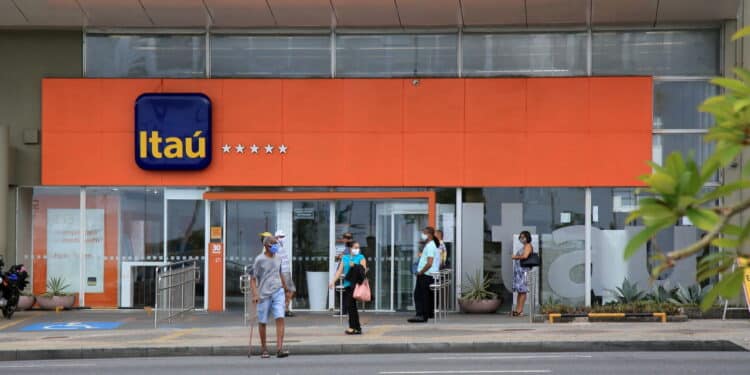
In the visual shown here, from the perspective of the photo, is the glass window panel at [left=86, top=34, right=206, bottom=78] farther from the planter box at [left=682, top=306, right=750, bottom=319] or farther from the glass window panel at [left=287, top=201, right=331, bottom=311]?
the planter box at [left=682, top=306, right=750, bottom=319]

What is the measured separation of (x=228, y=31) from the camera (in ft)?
84.1

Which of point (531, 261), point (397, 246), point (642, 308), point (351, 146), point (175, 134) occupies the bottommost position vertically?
point (642, 308)

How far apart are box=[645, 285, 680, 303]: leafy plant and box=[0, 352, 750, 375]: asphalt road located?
264 inches

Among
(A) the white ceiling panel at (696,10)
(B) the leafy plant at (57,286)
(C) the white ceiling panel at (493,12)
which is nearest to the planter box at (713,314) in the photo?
(A) the white ceiling panel at (696,10)

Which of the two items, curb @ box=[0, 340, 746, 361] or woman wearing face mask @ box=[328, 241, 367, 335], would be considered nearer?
curb @ box=[0, 340, 746, 361]

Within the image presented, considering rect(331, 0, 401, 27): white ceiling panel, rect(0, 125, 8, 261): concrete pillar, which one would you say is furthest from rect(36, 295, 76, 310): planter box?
rect(331, 0, 401, 27): white ceiling panel

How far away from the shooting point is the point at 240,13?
24.9 metres

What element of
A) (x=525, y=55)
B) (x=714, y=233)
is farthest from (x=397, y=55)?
(x=714, y=233)

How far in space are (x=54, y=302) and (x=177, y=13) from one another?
668 cm

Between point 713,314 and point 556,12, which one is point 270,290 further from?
point 556,12

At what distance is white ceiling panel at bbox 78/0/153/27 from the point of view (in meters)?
24.5

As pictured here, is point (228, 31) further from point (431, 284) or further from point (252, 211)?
point (431, 284)

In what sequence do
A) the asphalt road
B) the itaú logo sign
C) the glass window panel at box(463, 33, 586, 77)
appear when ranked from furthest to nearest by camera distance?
the glass window panel at box(463, 33, 586, 77)
the itaú logo sign
the asphalt road

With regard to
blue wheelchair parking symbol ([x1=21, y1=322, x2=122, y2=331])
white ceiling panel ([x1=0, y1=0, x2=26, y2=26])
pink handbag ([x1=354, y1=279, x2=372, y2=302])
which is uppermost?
white ceiling panel ([x1=0, y1=0, x2=26, y2=26])
